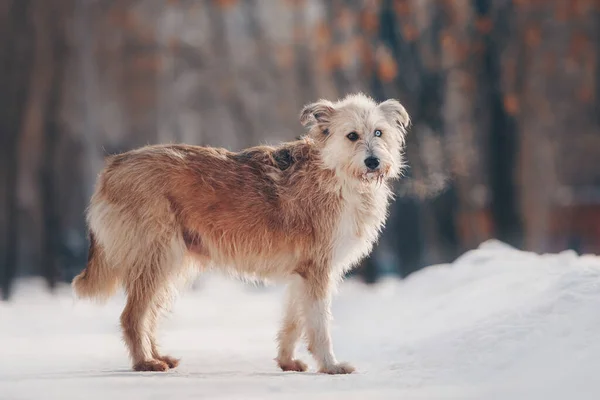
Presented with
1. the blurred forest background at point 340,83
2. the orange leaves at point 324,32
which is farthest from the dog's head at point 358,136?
the orange leaves at point 324,32

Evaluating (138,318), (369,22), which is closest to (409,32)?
(369,22)

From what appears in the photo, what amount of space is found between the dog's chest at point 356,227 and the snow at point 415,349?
99cm

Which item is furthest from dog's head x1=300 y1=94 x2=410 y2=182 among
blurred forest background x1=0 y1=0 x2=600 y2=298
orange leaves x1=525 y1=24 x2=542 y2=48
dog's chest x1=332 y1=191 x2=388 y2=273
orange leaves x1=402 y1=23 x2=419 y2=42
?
orange leaves x1=525 y1=24 x2=542 y2=48

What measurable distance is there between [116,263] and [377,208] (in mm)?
2378

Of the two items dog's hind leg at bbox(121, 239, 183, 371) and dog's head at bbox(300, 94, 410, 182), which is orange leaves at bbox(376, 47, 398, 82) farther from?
dog's hind leg at bbox(121, 239, 183, 371)

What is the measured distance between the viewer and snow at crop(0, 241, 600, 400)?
23.4 feet

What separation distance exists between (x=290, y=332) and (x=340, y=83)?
52.1 feet

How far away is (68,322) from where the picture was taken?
1506 cm

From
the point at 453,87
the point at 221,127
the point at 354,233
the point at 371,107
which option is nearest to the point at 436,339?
the point at 354,233

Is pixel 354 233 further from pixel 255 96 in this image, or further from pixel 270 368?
pixel 255 96

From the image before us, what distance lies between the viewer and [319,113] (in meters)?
8.95

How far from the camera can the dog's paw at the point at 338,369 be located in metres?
8.41

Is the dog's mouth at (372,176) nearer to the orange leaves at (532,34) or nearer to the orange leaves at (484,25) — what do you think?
the orange leaves at (484,25)

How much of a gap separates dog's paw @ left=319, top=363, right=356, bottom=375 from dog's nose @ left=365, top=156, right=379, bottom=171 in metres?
1.69
